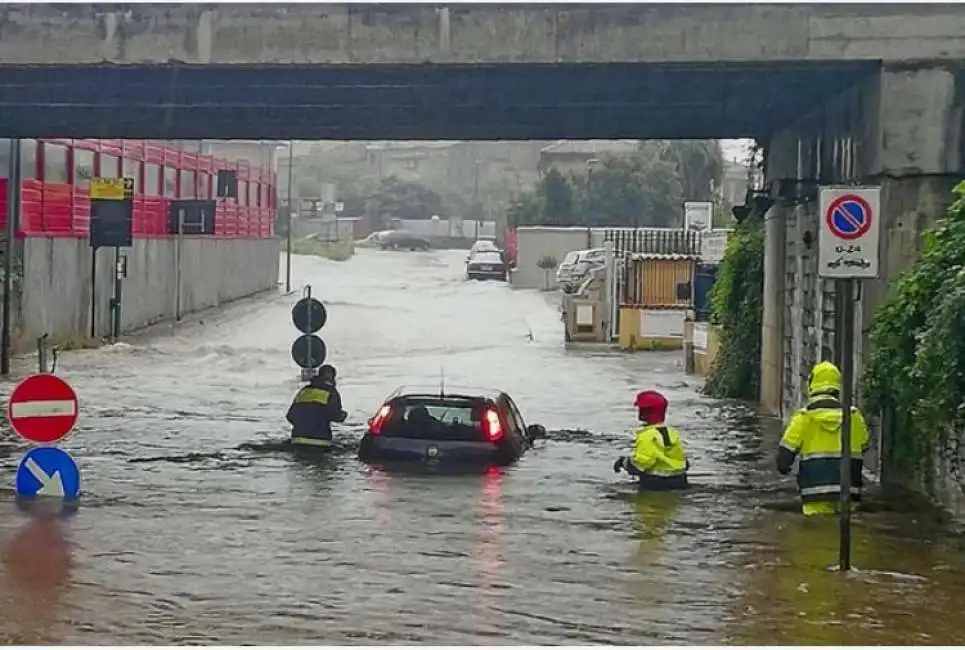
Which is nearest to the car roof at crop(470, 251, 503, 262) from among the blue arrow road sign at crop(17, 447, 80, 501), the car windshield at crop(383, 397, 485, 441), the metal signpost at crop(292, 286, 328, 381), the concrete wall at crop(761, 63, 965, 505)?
the metal signpost at crop(292, 286, 328, 381)

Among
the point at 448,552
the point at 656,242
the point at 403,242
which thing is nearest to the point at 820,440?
the point at 448,552

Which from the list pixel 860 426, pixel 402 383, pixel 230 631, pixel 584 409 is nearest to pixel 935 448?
pixel 860 426

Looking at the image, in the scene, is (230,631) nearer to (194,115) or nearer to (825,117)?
(825,117)

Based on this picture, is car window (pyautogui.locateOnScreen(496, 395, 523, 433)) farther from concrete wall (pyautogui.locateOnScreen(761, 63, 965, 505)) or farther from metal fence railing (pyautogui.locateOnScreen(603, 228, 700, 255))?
metal fence railing (pyautogui.locateOnScreen(603, 228, 700, 255))

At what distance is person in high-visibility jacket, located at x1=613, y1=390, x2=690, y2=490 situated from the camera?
16359mm

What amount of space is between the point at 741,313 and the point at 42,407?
16821 mm

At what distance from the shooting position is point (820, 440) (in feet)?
45.2

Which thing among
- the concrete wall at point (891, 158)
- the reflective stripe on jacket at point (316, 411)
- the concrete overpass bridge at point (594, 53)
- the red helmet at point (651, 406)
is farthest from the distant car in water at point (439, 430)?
the concrete wall at point (891, 158)

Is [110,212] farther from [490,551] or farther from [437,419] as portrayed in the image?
[490,551]

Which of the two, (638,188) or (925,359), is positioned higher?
(638,188)

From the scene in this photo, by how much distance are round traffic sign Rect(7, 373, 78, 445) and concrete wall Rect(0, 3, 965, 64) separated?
4.37 meters

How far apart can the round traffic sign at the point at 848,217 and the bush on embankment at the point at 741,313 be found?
16751 mm

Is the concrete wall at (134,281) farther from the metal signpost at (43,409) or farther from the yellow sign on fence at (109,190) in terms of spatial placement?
the metal signpost at (43,409)

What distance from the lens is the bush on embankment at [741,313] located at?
2875 cm
